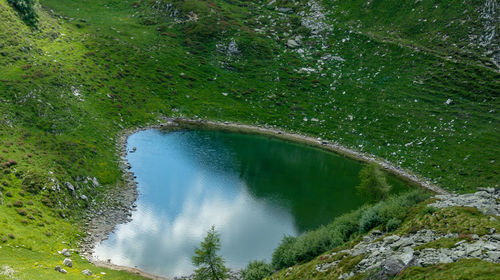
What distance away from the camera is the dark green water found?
58.6m

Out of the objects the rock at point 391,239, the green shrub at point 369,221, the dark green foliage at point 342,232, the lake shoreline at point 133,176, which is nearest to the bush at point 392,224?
the dark green foliage at point 342,232

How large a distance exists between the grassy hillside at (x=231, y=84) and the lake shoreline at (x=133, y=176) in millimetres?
2020

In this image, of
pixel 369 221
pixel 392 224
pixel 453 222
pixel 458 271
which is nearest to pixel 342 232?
pixel 369 221

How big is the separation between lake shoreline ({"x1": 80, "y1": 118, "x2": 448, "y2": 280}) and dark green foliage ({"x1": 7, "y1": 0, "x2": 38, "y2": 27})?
42.3 metres

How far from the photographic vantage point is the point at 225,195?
7662 cm

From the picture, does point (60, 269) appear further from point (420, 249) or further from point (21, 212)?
point (420, 249)

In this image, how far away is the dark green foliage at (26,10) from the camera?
103 meters

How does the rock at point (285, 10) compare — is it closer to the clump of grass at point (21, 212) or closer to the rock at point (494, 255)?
the clump of grass at point (21, 212)

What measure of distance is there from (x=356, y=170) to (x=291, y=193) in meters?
22.1

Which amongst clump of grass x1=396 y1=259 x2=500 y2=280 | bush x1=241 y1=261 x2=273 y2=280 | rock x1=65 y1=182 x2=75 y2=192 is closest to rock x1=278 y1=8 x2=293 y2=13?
rock x1=65 y1=182 x2=75 y2=192

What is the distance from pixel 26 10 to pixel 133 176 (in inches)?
2464

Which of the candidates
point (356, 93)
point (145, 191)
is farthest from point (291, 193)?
point (356, 93)

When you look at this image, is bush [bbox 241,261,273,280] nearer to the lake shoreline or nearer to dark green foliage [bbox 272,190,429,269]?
dark green foliage [bbox 272,190,429,269]

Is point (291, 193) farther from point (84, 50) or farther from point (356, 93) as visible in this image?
point (84, 50)
